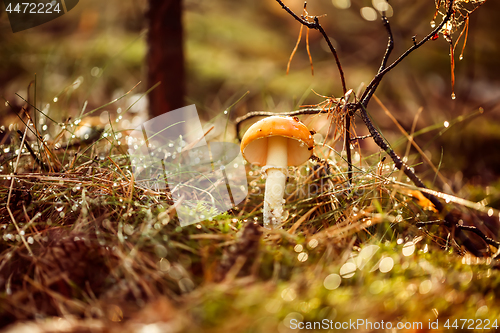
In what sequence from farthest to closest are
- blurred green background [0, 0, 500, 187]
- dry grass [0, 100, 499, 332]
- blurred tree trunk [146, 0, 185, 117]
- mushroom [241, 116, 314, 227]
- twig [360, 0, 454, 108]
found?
blurred green background [0, 0, 500, 187], blurred tree trunk [146, 0, 185, 117], mushroom [241, 116, 314, 227], twig [360, 0, 454, 108], dry grass [0, 100, 499, 332]

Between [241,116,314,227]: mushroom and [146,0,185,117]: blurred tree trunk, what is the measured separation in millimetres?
1412

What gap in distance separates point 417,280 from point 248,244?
0.60 m

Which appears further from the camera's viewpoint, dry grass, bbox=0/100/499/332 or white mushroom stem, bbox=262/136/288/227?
white mushroom stem, bbox=262/136/288/227

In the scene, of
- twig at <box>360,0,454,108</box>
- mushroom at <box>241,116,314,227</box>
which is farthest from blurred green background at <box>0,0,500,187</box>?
twig at <box>360,0,454,108</box>

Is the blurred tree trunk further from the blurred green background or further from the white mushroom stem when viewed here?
the white mushroom stem

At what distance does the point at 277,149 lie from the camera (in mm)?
1612

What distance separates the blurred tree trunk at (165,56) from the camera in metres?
2.56

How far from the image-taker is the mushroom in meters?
1.44

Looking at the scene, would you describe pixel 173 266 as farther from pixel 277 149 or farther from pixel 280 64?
pixel 280 64

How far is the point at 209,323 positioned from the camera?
0.74 metres

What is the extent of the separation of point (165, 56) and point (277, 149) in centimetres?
174

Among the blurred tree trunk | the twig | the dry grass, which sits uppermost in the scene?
the blurred tree trunk

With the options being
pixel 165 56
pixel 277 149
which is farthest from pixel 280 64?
pixel 277 149

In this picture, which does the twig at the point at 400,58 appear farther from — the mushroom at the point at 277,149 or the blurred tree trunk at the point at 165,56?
the blurred tree trunk at the point at 165,56
